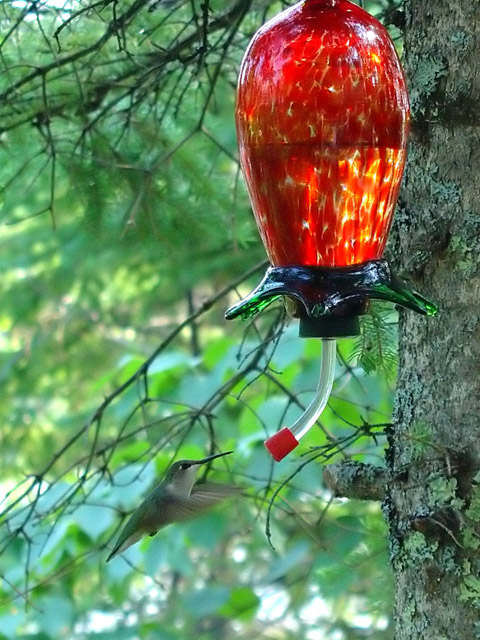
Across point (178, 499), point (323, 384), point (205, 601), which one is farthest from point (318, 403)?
point (205, 601)

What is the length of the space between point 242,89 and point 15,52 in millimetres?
803

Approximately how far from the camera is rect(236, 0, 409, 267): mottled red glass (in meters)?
0.80

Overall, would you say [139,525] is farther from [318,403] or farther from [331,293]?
[331,293]

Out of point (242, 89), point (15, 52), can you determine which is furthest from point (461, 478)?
point (15, 52)

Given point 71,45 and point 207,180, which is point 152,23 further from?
point 207,180

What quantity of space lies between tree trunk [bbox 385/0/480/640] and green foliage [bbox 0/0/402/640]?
95mm

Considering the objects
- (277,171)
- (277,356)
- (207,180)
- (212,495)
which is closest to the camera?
(277,171)

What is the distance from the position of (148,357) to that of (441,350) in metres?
1.67

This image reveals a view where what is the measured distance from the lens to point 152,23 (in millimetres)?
1503

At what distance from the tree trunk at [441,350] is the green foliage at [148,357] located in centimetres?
9

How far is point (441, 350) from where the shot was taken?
1.01 m

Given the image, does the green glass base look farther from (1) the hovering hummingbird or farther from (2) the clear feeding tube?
(1) the hovering hummingbird

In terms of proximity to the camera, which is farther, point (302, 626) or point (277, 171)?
point (302, 626)

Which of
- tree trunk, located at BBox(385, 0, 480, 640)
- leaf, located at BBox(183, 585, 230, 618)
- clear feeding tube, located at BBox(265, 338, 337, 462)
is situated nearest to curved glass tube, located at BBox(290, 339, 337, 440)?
clear feeding tube, located at BBox(265, 338, 337, 462)
